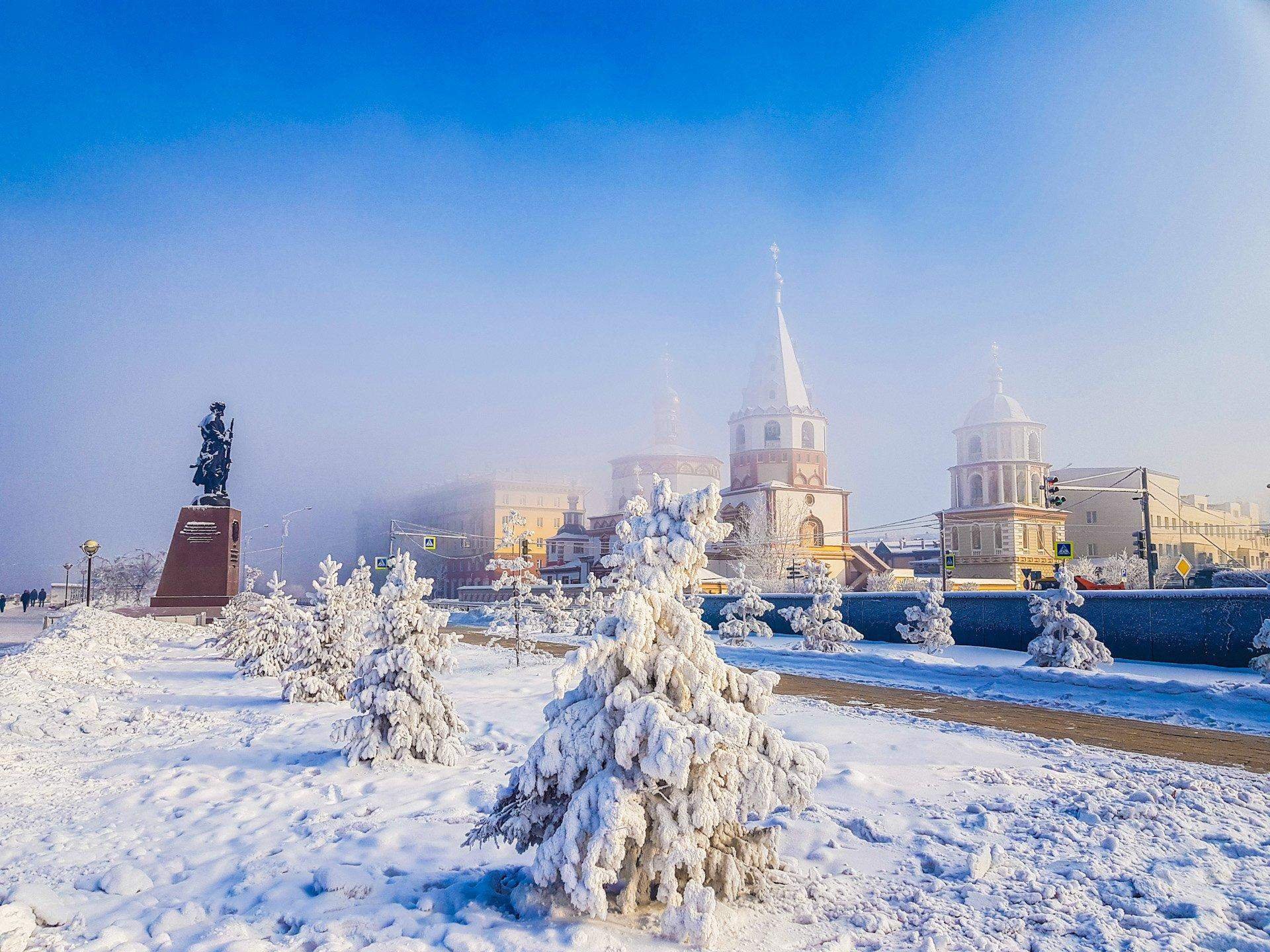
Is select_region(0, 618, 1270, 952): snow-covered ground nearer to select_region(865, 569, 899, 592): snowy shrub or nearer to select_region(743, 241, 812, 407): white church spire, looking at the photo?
select_region(865, 569, 899, 592): snowy shrub

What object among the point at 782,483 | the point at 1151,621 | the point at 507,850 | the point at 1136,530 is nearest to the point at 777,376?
the point at 782,483

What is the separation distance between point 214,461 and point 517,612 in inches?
754

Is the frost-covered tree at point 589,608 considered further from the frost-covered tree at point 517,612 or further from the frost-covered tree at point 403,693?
the frost-covered tree at point 403,693

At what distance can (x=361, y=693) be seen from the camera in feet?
29.2

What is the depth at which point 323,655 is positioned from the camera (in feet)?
43.5

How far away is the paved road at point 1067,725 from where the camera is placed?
941 centimetres

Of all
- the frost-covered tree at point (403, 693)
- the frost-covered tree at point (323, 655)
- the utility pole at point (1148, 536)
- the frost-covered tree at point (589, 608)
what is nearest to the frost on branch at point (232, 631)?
the frost-covered tree at point (323, 655)

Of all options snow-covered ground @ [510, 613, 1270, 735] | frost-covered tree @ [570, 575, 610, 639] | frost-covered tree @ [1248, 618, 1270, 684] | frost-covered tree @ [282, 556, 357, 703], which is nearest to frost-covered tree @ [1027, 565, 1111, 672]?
snow-covered ground @ [510, 613, 1270, 735]

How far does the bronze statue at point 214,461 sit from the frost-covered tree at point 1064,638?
29822 millimetres

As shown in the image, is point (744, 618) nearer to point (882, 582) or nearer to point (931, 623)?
point (931, 623)

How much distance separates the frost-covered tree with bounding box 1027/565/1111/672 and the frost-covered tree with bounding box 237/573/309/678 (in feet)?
52.8

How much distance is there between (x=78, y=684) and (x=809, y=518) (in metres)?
53.3

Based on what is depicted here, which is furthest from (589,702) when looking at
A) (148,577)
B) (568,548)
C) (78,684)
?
(148,577)

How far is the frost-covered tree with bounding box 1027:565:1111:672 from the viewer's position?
55.5 feet
